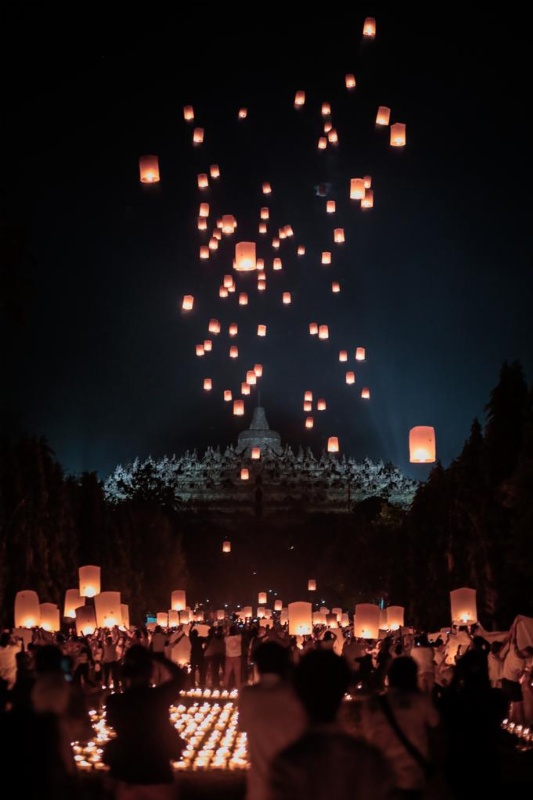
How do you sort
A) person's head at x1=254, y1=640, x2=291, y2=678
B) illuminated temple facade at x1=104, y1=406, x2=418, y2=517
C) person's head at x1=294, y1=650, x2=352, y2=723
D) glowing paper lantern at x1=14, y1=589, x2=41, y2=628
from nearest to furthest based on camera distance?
person's head at x1=294, y1=650, x2=352, y2=723
person's head at x1=254, y1=640, x2=291, y2=678
glowing paper lantern at x1=14, y1=589, x2=41, y2=628
illuminated temple facade at x1=104, y1=406, x2=418, y2=517

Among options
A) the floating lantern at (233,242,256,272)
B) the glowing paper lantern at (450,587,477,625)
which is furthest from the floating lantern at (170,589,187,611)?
the floating lantern at (233,242,256,272)

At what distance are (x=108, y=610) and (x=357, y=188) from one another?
11.4 metres

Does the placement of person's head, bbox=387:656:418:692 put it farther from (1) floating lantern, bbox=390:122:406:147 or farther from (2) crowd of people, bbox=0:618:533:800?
(1) floating lantern, bbox=390:122:406:147

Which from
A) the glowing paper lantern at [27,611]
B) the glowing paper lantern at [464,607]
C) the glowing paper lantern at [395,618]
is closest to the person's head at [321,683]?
Answer: the glowing paper lantern at [27,611]

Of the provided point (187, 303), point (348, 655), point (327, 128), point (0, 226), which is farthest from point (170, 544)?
point (0, 226)

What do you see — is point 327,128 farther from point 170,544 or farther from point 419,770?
point 170,544

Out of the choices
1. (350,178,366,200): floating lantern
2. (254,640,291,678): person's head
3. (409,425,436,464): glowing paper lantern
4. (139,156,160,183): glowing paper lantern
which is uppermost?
(350,178,366,200): floating lantern

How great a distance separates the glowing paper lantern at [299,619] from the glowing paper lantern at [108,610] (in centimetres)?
588

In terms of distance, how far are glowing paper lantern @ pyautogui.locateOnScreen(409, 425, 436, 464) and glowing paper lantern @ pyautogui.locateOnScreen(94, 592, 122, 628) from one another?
7942mm

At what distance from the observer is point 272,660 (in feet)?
20.4

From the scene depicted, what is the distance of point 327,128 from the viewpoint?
27375 millimetres

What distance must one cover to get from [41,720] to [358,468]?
411 feet

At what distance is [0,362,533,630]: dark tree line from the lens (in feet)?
96.2

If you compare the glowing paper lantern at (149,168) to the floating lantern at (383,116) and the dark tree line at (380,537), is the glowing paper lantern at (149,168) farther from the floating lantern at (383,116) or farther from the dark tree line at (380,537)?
the dark tree line at (380,537)
